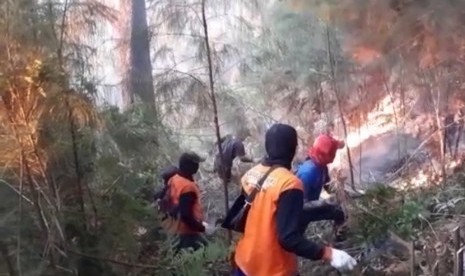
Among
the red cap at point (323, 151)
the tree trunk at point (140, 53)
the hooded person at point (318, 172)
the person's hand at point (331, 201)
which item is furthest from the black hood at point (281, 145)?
the tree trunk at point (140, 53)

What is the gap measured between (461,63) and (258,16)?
688 cm

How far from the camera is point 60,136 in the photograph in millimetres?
5484

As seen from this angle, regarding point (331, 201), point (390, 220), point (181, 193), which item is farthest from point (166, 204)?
point (390, 220)

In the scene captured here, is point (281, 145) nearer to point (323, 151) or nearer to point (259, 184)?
point (259, 184)

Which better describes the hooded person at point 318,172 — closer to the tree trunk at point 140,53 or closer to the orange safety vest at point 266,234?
the orange safety vest at point 266,234

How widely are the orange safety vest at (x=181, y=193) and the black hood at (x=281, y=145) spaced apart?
2475 mm

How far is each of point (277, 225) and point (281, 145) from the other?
0.56m

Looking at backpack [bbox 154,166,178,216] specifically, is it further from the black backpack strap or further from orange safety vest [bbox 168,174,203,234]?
the black backpack strap

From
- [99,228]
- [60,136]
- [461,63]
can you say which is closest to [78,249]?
[99,228]

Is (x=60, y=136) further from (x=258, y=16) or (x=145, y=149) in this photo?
(x=258, y=16)

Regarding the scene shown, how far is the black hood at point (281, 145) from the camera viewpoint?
494 centimetres

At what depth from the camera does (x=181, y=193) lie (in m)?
7.31

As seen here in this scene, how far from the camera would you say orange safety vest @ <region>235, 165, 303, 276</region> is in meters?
4.80

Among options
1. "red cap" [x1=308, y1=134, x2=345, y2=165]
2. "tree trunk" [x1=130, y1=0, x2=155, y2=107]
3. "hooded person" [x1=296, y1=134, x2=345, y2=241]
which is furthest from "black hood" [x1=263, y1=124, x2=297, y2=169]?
"tree trunk" [x1=130, y1=0, x2=155, y2=107]
